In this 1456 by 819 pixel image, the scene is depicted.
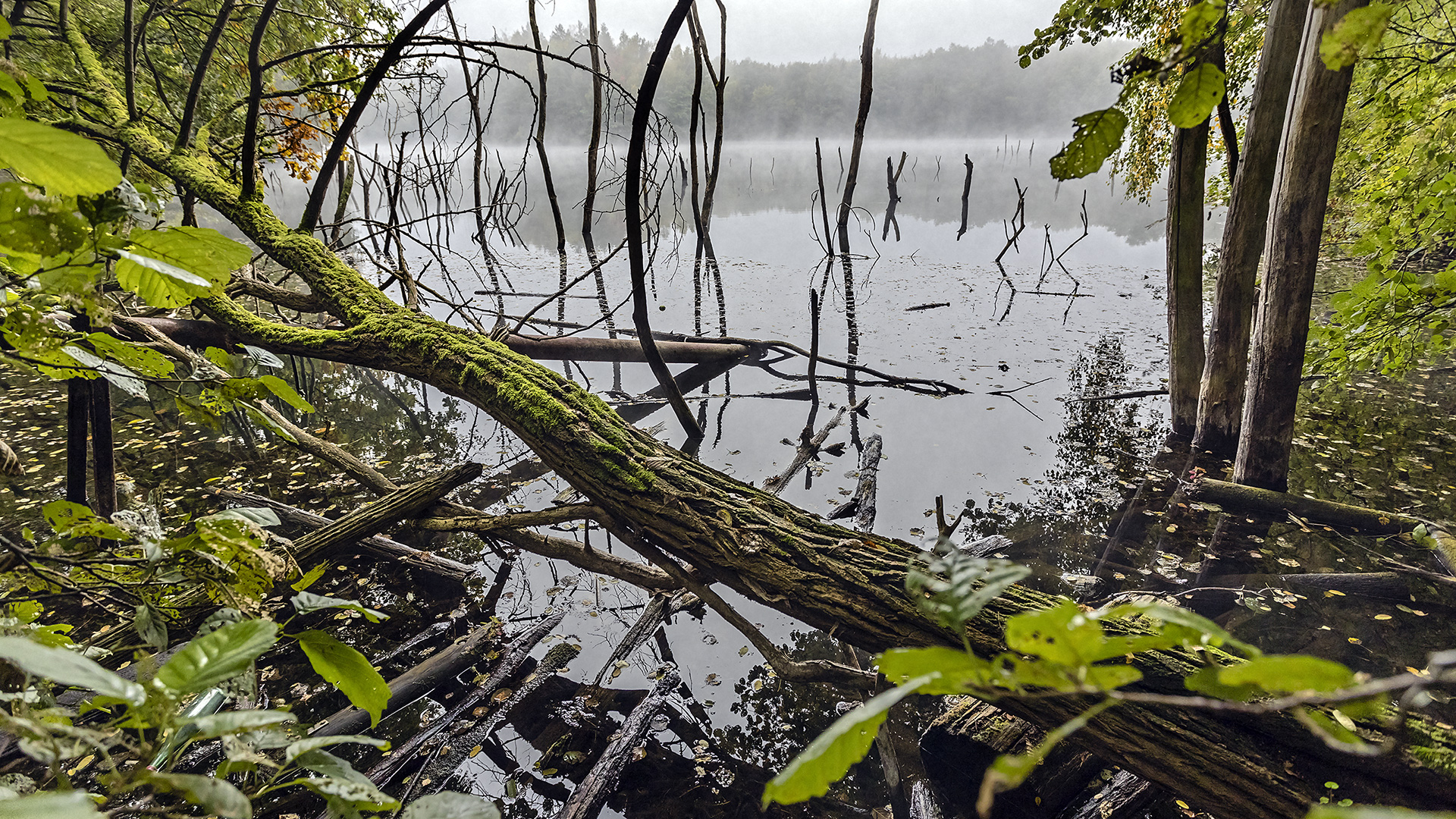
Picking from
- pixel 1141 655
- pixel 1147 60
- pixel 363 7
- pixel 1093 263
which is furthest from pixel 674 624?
pixel 1093 263

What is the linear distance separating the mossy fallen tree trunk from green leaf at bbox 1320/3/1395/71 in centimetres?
143

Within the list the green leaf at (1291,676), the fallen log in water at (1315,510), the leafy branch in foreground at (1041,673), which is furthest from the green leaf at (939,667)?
the fallen log in water at (1315,510)

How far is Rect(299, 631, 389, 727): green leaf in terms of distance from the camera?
797mm

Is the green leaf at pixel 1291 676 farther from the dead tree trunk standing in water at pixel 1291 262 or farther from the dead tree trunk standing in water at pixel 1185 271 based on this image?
the dead tree trunk standing in water at pixel 1185 271

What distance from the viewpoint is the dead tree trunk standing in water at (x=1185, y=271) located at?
4312 millimetres

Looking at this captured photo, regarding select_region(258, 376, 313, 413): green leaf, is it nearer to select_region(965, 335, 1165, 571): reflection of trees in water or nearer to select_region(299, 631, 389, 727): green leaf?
select_region(299, 631, 389, 727): green leaf

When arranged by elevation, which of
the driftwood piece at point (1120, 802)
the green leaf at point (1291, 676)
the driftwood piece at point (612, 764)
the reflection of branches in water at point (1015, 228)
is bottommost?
the driftwood piece at point (612, 764)

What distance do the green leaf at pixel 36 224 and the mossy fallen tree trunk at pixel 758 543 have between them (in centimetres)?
162

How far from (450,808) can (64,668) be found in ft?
1.22

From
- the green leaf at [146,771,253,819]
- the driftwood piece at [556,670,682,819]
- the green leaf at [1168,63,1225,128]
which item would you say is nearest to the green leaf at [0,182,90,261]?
the green leaf at [146,771,253,819]

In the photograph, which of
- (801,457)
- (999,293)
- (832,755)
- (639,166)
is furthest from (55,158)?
(999,293)

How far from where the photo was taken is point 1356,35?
0.62m

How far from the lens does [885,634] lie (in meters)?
1.86

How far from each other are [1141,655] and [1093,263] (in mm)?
13077
